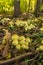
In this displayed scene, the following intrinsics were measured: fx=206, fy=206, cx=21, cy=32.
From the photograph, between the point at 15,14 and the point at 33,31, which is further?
the point at 15,14

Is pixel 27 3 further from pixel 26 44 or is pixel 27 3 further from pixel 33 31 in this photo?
pixel 26 44

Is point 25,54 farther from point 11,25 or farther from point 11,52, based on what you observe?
point 11,25

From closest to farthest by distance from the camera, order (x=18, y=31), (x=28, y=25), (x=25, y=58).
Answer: (x=25, y=58), (x=18, y=31), (x=28, y=25)

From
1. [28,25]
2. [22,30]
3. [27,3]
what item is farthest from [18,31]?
[27,3]

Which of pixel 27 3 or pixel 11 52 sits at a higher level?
pixel 27 3

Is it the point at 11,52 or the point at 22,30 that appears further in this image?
the point at 22,30

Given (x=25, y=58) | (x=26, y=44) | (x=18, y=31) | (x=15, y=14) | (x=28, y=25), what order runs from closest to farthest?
1. (x=25, y=58)
2. (x=26, y=44)
3. (x=18, y=31)
4. (x=28, y=25)
5. (x=15, y=14)

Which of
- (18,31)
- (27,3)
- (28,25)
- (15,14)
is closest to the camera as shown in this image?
(18,31)

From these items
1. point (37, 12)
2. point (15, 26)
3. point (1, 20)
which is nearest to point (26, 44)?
point (15, 26)

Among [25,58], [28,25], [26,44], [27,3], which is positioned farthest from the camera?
[27,3]
